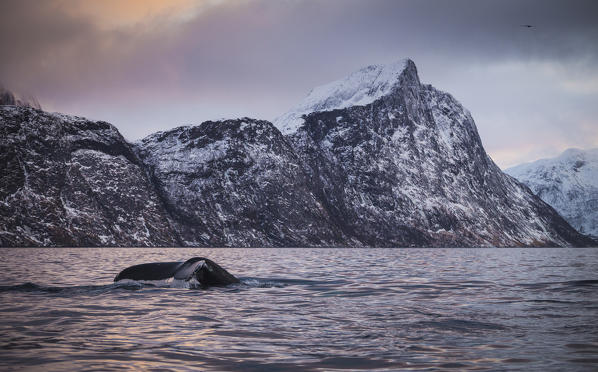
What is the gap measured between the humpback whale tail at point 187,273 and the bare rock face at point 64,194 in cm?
14430

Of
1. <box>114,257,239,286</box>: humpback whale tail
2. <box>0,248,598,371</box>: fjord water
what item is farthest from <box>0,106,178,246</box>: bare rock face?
<box>0,248,598,371</box>: fjord water

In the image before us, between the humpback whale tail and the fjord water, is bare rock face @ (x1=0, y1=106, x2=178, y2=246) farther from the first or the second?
the fjord water

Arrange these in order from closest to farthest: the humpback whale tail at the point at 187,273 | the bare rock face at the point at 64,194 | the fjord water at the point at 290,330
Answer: the fjord water at the point at 290,330
the humpback whale tail at the point at 187,273
the bare rock face at the point at 64,194

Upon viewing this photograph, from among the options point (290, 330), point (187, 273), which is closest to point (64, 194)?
point (187, 273)

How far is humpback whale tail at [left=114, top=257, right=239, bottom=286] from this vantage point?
20.7 meters

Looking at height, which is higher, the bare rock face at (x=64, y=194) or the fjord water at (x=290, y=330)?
the bare rock face at (x=64, y=194)

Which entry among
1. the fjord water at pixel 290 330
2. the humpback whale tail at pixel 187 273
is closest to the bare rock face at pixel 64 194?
the humpback whale tail at pixel 187 273

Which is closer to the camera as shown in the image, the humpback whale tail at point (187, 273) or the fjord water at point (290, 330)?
the fjord water at point (290, 330)

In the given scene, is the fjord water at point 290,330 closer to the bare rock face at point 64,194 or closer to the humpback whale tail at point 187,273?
the humpback whale tail at point 187,273

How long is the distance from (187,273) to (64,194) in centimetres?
17232

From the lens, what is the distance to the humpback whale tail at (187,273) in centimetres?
2070

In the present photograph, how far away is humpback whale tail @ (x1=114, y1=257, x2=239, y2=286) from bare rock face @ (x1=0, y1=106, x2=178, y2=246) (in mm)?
144296

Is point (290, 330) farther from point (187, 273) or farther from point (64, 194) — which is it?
point (64, 194)

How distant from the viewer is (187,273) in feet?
67.6
